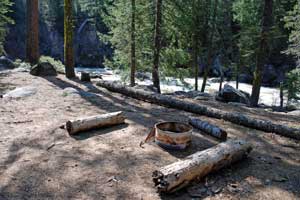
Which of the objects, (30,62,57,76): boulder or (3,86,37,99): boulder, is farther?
(30,62,57,76): boulder

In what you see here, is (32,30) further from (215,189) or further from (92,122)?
(215,189)

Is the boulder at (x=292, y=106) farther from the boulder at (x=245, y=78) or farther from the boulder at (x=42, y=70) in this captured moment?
the boulder at (x=42, y=70)

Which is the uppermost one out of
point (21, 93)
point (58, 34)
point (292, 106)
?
point (58, 34)

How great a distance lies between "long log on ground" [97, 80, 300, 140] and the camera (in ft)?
16.8

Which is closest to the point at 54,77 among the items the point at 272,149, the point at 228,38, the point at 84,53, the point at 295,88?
the point at 272,149

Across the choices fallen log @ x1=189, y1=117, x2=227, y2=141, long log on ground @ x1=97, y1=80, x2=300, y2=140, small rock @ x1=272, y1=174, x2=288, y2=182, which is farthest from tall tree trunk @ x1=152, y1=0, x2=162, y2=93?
small rock @ x1=272, y1=174, x2=288, y2=182

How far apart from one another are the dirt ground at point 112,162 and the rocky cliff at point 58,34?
34681mm

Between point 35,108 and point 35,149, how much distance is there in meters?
2.25

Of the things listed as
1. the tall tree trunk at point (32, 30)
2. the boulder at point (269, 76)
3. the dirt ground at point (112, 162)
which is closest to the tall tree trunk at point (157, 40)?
the tall tree trunk at point (32, 30)

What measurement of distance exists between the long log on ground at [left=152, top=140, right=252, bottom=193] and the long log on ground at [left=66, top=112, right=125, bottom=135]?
1.91 meters

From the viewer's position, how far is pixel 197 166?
330 centimetres

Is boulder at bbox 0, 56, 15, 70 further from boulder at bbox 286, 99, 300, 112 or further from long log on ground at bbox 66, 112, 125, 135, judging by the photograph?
boulder at bbox 286, 99, 300, 112

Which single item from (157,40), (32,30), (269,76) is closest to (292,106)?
(157,40)

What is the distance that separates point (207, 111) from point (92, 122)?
7.96 feet
